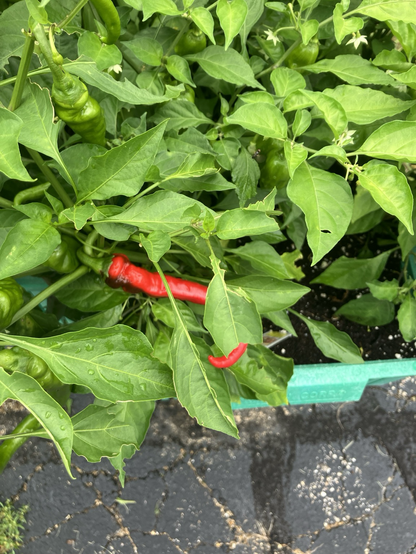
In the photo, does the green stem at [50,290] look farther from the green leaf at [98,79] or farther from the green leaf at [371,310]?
the green leaf at [371,310]

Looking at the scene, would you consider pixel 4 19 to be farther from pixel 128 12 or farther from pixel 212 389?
pixel 212 389

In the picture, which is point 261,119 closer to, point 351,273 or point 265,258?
point 265,258

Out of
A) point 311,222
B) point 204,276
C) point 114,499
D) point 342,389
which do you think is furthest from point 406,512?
point 311,222

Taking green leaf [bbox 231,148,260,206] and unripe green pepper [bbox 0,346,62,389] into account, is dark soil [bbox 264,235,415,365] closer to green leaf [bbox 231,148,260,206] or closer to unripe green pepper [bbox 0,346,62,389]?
green leaf [bbox 231,148,260,206]

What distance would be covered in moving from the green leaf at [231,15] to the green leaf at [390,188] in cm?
24

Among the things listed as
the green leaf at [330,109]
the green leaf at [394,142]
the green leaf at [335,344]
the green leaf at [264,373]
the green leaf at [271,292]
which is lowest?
the green leaf at [335,344]

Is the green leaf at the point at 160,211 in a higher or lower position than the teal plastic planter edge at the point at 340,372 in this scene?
higher

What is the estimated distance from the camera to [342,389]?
1.19 meters

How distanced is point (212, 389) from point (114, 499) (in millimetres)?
982

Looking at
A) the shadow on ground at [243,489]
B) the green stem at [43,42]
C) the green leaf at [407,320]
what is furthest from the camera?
the shadow on ground at [243,489]

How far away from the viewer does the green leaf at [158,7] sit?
0.58 m

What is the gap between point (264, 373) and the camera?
90cm

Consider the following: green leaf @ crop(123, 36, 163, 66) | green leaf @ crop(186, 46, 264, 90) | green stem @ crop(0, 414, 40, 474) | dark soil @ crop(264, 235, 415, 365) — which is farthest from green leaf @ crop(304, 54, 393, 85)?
green stem @ crop(0, 414, 40, 474)

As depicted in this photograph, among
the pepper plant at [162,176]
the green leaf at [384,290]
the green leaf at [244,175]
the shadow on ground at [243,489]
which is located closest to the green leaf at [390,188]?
the pepper plant at [162,176]
